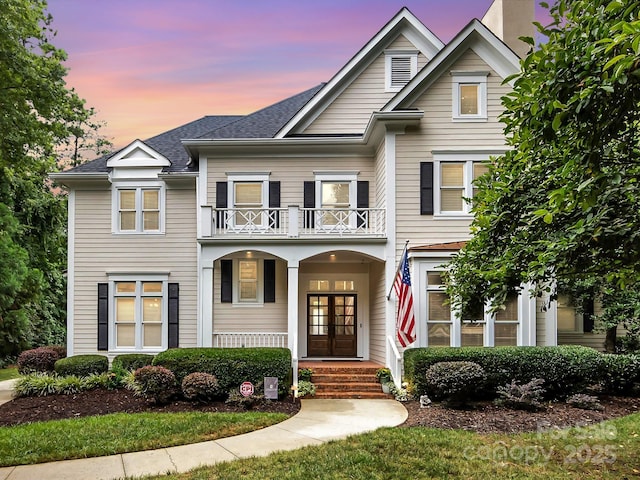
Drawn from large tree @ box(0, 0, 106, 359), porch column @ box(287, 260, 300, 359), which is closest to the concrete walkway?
porch column @ box(287, 260, 300, 359)

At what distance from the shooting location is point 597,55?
4.14 metres

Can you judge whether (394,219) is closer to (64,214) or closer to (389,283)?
(389,283)

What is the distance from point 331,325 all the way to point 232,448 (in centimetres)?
844

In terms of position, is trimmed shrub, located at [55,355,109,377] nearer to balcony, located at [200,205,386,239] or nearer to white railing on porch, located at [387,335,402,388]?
balcony, located at [200,205,386,239]

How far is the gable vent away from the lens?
15953mm

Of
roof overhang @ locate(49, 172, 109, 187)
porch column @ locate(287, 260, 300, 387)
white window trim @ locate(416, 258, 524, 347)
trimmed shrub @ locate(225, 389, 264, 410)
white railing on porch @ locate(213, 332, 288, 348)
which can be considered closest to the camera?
trimmed shrub @ locate(225, 389, 264, 410)

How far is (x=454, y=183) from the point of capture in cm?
1391

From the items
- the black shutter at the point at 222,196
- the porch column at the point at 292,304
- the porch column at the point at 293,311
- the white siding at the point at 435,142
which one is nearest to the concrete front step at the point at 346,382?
the porch column at the point at 293,311

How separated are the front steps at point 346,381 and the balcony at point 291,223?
349 centimetres

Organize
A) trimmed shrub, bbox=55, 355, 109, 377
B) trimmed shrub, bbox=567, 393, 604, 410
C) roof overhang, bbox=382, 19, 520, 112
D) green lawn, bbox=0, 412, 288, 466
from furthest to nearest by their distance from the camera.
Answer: trimmed shrub, bbox=55, 355, 109, 377 < roof overhang, bbox=382, 19, 520, 112 < trimmed shrub, bbox=567, 393, 604, 410 < green lawn, bbox=0, 412, 288, 466

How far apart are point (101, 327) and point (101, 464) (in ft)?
30.1

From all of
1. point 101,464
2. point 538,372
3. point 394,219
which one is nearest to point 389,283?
point 394,219

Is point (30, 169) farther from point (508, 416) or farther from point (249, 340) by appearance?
point (508, 416)

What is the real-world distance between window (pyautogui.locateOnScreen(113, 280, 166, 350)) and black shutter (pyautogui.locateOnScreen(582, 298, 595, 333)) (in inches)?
474
